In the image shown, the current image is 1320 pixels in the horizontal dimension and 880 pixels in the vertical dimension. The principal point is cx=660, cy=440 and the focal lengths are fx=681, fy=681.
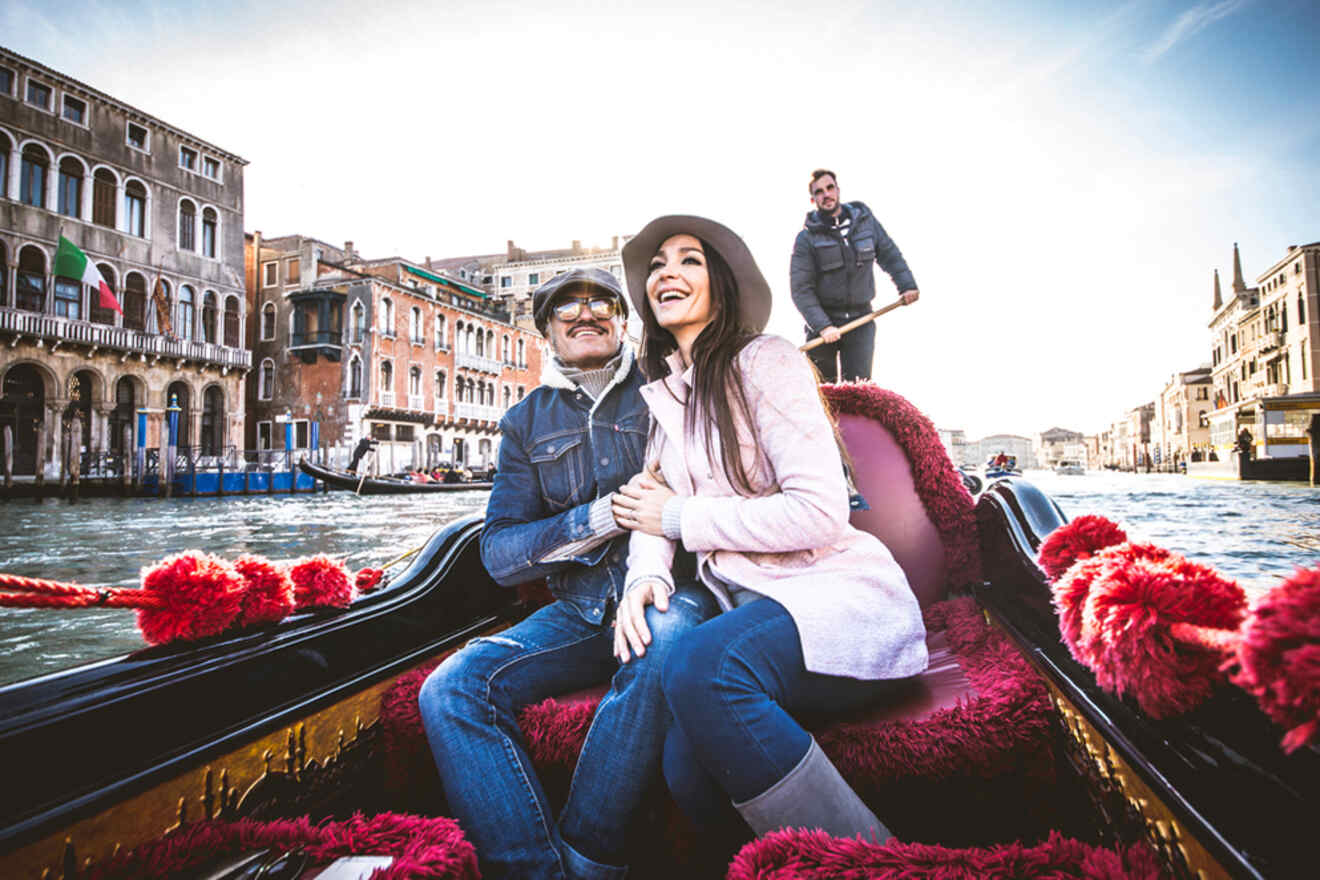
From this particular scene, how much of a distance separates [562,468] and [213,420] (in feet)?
79.3

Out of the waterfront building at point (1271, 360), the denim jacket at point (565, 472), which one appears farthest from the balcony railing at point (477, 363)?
the denim jacket at point (565, 472)

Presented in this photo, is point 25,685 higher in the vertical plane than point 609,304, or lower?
lower

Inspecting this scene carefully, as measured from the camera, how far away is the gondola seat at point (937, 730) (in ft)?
3.65

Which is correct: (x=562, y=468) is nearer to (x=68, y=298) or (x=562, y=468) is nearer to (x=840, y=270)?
(x=840, y=270)

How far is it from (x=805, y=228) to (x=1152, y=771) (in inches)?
111

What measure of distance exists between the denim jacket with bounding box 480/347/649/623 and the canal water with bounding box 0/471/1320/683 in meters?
0.44

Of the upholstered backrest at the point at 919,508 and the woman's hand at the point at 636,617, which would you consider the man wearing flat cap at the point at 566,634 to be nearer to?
the woman's hand at the point at 636,617

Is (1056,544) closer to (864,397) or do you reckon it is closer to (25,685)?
(864,397)

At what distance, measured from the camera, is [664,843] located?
1241 mm

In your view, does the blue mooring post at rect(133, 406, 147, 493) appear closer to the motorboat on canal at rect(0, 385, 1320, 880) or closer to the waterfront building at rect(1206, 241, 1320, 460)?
the motorboat on canal at rect(0, 385, 1320, 880)

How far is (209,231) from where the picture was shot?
21.0 meters

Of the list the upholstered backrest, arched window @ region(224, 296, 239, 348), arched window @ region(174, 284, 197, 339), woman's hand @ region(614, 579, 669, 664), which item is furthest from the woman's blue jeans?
arched window @ region(224, 296, 239, 348)

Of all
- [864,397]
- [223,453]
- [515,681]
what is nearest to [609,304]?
[864,397]

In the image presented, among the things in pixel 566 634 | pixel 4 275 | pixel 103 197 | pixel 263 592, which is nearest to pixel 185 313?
pixel 103 197
